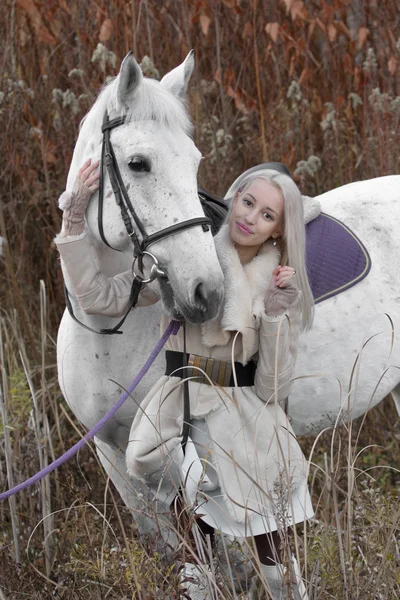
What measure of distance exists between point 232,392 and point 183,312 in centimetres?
32

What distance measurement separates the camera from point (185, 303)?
2.11 meters

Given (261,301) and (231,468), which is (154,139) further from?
(231,468)

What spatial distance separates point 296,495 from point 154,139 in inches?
43.4

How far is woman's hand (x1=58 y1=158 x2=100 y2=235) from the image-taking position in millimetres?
2260

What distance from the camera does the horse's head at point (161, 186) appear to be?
2.09 meters

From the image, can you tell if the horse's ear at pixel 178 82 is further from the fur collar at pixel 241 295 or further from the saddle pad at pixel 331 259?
the saddle pad at pixel 331 259

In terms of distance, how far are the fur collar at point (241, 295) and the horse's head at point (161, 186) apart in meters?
0.13

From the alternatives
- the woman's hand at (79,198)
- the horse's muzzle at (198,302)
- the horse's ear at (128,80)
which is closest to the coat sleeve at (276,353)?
the horse's muzzle at (198,302)

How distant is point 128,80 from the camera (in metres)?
2.21

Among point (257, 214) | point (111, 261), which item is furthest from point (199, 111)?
point (257, 214)

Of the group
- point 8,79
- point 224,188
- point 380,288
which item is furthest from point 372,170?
point 8,79

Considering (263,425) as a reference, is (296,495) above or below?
below

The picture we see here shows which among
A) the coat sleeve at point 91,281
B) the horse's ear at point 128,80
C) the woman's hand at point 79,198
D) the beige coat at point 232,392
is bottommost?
the beige coat at point 232,392

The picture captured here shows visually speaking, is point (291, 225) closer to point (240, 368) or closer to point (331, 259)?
point (240, 368)
